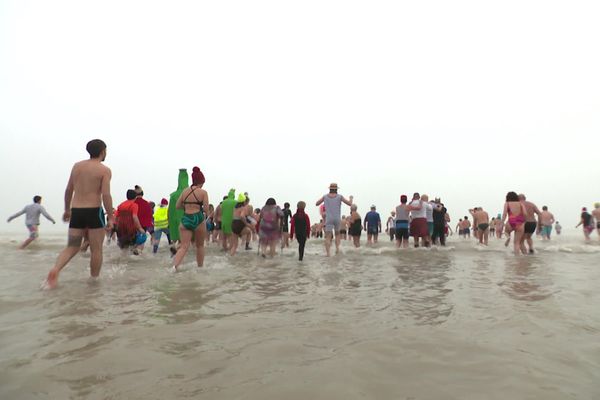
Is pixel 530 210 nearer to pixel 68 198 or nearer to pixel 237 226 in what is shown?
pixel 237 226

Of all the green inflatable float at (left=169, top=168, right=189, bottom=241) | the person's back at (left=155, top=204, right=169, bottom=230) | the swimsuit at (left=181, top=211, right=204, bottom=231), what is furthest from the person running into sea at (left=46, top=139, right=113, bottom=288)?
the person's back at (left=155, top=204, right=169, bottom=230)

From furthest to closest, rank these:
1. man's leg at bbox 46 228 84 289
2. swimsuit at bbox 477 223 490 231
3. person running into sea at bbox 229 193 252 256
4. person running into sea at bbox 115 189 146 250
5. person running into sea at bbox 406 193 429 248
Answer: swimsuit at bbox 477 223 490 231
person running into sea at bbox 406 193 429 248
person running into sea at bbox 229 193 252 256
person running into sea at bbox 115 189 146 250
man's leg at bbox 46 228 84 289

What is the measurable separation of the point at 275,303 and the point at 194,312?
944 mm

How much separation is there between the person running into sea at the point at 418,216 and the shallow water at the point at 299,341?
7339 mm

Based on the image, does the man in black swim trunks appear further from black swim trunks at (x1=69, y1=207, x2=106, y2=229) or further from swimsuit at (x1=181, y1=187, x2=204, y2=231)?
black swim trunks at (x1=69, y1=207, x2=106, y2=229)

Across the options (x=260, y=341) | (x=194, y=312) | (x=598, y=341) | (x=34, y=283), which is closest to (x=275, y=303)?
(x=194, y=312)

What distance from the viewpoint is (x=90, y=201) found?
5355 millimetres

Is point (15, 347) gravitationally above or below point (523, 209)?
below

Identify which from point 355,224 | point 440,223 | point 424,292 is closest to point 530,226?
point 440,223

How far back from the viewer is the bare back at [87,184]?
536 centimetres

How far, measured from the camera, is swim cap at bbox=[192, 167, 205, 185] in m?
7.38

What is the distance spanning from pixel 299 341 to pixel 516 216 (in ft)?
33.0

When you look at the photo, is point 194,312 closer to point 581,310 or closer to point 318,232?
point 581,310

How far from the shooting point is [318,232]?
95.6 feet
